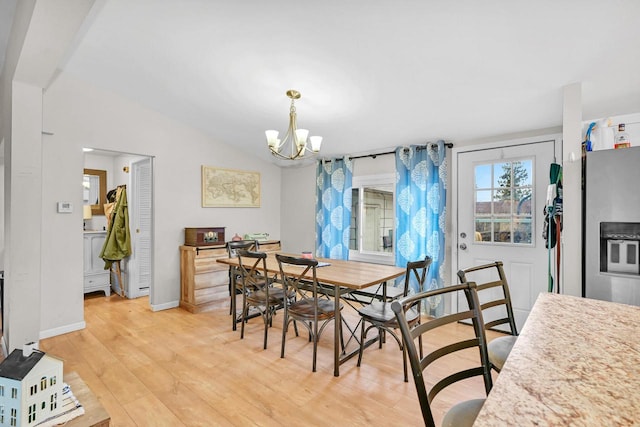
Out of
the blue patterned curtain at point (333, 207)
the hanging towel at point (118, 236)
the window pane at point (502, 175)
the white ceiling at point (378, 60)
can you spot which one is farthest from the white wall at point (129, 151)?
the window pane at point (502, 175)

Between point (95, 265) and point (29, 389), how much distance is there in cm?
415

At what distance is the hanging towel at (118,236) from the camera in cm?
443

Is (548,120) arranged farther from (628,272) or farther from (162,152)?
(162,152)

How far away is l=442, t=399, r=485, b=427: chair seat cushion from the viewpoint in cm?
99

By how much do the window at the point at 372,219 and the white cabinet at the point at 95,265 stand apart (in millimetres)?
3641

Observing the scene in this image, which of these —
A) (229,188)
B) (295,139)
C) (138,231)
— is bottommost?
(138,231)

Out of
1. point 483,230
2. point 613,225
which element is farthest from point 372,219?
point 613,225

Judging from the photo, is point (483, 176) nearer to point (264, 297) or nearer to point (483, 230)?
point (483, 230)

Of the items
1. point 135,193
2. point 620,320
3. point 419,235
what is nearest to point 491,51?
point 620,320

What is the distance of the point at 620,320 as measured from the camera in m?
1.12

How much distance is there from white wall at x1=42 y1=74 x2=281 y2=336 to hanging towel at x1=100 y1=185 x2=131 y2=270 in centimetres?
94

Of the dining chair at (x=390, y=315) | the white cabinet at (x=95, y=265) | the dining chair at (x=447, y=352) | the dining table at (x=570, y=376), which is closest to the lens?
the dining table at (x=570, y=376)

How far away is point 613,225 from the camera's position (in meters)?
1.88

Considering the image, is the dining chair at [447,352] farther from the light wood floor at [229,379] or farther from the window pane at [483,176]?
the window pane at [483,176]
